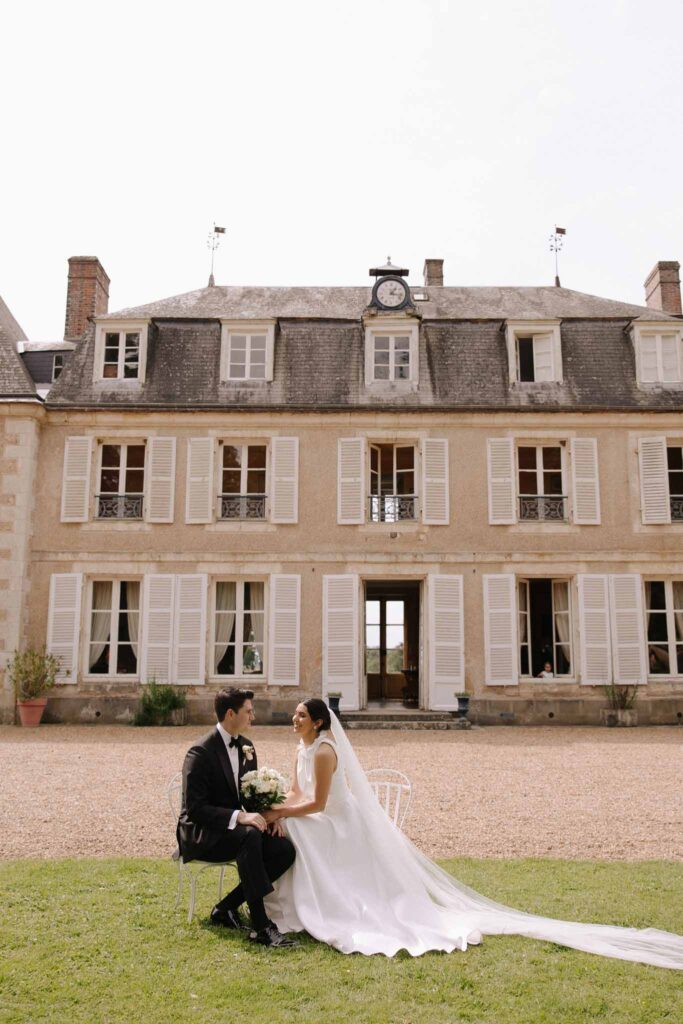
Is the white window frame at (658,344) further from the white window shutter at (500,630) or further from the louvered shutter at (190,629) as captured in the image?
the louvered shutter at (190,629)

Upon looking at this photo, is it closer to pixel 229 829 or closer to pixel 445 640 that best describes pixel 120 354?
pixel 445 640

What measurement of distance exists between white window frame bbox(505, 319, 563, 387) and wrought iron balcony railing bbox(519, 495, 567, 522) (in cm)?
223

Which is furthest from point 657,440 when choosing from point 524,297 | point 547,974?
point 547,974

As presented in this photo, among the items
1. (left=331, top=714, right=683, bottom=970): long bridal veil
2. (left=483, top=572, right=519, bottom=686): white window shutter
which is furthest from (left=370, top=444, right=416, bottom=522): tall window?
(left=331, top=714, right=683, bottom=970): long bridal veil

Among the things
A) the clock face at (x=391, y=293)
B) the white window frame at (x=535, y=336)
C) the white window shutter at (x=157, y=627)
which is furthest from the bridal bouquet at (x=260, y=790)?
the clock face at (x=391, y=293)

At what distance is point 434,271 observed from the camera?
66.3 ft

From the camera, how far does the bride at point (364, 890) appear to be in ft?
13.8

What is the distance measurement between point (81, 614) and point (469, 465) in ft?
24.9

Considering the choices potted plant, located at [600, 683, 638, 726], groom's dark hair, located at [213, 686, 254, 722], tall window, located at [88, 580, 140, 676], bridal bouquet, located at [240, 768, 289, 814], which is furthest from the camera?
tall window, located at [88, 580, 140, 676]

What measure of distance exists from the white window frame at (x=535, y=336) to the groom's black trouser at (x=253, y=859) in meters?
13.0

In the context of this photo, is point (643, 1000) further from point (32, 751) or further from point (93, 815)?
point (32, 751)

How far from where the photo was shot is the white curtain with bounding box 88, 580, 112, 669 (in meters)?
15.5

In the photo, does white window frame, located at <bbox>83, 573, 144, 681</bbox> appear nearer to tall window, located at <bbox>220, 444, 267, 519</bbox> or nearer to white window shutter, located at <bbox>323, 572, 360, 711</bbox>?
tall window, located at <bbox>220, 444, 267, 519</bbox>

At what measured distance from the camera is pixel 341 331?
16.9 metres
